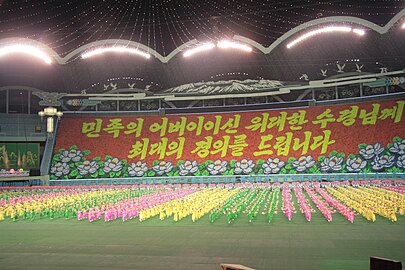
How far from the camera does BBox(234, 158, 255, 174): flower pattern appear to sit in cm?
3481

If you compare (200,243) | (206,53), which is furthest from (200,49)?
(200,243)

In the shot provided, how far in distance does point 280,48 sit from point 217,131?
10.1 meters

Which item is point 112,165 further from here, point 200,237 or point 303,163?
point 200,237

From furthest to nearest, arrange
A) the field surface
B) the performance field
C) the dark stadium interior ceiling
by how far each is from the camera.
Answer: the dark stadium interior ceiling
the performance field
the field surface

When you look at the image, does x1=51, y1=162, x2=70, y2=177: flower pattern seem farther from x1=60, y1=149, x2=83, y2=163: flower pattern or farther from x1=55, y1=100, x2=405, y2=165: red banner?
x1=55, y1=100, x2=405, y2=165: red banner

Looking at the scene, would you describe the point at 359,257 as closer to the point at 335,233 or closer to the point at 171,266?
the point at 335,233

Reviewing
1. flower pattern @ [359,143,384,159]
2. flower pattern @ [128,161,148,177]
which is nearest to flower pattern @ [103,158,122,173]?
flower pattern @ [128,161,148,177]

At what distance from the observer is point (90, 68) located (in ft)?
119

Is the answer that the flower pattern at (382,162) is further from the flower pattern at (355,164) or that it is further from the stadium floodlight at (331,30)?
the stadium floodlight at (331,30)

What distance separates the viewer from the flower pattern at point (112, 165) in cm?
3625

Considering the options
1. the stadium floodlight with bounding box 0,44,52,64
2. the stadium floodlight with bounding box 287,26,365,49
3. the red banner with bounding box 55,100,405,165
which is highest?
the stadium floodlight with bounding box 287,26,365,49

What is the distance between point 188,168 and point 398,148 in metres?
17.4

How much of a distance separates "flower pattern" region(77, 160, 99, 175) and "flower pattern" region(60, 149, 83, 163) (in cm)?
78

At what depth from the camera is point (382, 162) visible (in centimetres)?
3078
